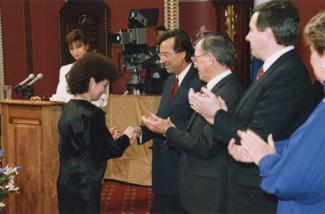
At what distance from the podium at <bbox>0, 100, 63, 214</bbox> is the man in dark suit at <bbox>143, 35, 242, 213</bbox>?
975 millimetres

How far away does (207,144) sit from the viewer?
214 centimetres

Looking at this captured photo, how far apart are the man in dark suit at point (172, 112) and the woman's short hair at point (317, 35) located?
127 cm

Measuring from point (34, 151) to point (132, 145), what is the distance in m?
2.02

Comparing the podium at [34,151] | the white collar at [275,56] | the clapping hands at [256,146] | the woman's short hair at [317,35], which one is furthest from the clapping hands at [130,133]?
the woman's short hair at [317,35]

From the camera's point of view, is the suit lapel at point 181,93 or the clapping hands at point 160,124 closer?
the clapping hands at point 160,124

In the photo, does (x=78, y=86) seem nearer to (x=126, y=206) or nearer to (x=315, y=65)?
(x=315, y=65)

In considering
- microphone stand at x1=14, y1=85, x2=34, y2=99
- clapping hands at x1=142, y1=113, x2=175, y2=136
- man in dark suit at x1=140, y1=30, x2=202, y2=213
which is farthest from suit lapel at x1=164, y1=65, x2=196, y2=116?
microphone stand at x1=14, y1=85, x2=34, y2=99

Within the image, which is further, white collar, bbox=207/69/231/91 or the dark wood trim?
the dark wood trim

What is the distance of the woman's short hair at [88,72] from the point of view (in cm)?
246

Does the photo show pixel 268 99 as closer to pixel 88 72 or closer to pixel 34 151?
pixel 88 72

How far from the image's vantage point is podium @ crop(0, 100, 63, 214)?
3.01 meters

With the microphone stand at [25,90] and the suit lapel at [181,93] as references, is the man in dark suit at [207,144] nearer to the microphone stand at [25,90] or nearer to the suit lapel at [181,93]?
the suit lapel at [181,93]

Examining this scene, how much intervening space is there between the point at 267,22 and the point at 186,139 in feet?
2.22

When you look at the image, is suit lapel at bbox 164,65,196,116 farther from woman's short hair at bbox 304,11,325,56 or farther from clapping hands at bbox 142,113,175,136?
woman's short hair at bbox 304,11,325,56
